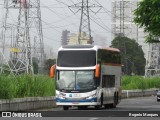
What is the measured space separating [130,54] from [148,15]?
7218 centimetres

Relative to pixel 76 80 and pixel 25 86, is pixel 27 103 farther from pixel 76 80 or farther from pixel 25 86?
pixel 25 86

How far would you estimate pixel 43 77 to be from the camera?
43.0 meters

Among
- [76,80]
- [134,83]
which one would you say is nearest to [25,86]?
[76,80]

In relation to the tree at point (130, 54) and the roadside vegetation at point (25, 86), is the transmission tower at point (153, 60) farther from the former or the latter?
the roadside vegetation at point (25, 86)

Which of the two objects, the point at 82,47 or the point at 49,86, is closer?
the point at 82,47

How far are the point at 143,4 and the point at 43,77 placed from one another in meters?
12.9

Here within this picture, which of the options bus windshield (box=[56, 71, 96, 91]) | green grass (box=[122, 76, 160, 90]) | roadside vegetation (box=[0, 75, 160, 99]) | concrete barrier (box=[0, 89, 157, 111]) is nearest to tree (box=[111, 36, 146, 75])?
green grass (box=[122, 76, 160, 90])

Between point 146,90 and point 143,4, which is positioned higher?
point 143,4

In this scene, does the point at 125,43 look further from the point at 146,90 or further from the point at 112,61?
the point at 112,61

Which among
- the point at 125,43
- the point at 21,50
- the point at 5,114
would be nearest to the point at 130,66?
the point at 125,43

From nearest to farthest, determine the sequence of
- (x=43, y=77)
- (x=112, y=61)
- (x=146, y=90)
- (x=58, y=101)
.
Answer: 1. (x=58, y=101)
2. (x=112, y=61)
3. (x=43, y=77)
4. (x=146, y=90)

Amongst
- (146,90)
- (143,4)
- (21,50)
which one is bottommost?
(146,90)

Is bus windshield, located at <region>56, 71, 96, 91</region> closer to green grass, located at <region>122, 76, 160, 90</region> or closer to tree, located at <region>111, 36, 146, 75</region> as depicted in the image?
green grass, located at <region>122, 76, 160, 90</region>

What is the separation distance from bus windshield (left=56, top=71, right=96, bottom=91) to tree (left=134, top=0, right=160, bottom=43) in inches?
638
